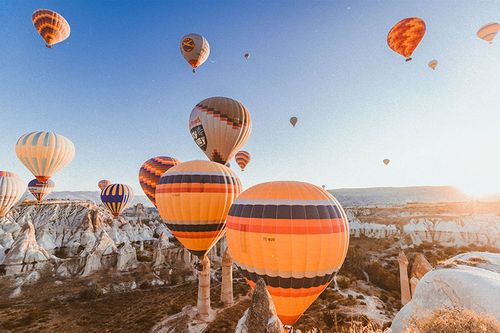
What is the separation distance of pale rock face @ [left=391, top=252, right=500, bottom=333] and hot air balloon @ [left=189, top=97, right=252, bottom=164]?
43.7ft

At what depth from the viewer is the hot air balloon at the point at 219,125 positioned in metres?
17.1

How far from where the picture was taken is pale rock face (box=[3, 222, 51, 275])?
25266 mm

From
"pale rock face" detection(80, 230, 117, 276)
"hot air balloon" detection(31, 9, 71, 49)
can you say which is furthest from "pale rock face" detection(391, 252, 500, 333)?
"hot air balloon" detection(31, 9, 71, 49)

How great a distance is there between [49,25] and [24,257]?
23683 millimetres

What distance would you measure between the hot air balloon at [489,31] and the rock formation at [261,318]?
3194 cm

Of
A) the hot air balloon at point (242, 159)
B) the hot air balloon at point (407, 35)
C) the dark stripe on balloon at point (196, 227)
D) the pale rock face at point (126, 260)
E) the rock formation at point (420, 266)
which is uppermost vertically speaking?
the hot air balloon at point (407, 35)

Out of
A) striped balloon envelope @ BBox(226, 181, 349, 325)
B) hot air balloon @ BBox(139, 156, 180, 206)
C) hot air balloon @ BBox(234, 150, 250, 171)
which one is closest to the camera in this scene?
striped balloon envelope @ BBox(226, 181, 349, 325)

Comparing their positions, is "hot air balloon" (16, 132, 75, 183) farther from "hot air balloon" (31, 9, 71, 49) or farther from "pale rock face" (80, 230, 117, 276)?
"hot air balloon" (31, 9, 71, 49)

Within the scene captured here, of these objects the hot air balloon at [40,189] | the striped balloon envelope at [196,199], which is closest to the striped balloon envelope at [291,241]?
the striped balloon envelope at [196,199]

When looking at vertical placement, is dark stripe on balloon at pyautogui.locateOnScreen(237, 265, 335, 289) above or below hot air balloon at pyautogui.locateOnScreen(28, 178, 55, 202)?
below

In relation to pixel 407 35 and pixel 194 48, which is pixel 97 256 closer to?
pixel 194 48

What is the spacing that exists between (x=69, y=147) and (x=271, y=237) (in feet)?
104

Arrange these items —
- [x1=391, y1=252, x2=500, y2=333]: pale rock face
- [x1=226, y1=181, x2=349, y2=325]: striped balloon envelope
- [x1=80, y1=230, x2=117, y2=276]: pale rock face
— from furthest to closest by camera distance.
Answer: [x1=80, y1=230, x2=117, y2=276]: pale rock face → [x1=226, y1=181, x2=349, y2=325]: striped balloon envelope → [x1=391, y1=252, x2=500, y2=333]: pale rock face

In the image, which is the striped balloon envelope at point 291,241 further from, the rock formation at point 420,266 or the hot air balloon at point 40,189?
the hot air balloon at point 40,189
